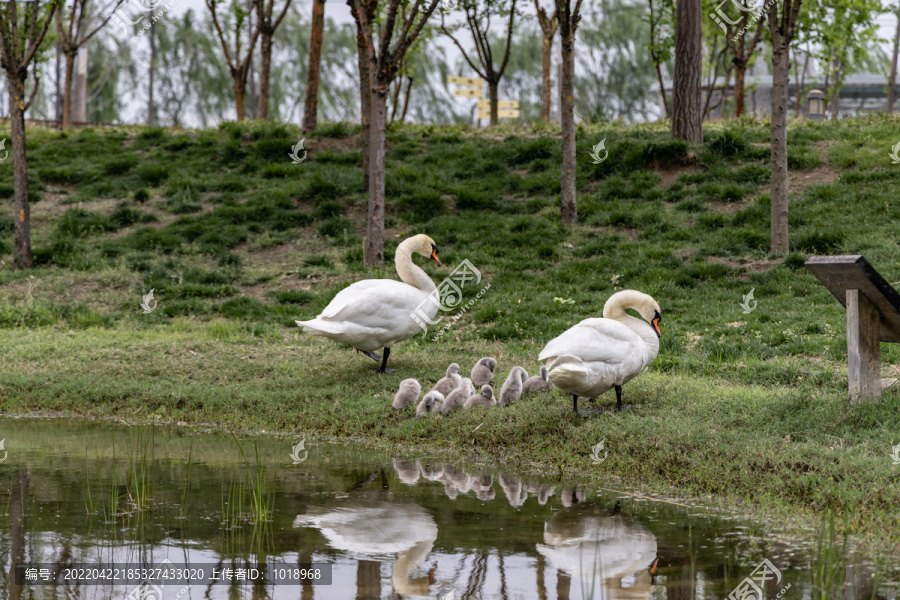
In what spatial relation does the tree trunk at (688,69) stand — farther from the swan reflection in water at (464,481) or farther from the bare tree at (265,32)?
the swan reflection in water at (464,481)

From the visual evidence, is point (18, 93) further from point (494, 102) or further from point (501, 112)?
point (501, 112)

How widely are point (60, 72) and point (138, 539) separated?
1791 inches

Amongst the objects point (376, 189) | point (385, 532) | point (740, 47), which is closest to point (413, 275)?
point (376, 189)

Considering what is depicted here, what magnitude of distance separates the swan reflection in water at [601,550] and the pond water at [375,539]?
0.01 metres

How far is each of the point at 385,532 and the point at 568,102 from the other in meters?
11.3

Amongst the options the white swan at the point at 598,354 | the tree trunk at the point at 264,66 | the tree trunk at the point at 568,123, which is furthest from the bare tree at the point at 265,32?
the white swan at the point at 598,354

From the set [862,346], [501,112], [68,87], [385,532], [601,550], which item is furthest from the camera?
[501,112]

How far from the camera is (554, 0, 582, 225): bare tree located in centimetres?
1466

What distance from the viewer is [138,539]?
15.3 feet

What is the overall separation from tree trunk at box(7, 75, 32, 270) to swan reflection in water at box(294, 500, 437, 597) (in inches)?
448

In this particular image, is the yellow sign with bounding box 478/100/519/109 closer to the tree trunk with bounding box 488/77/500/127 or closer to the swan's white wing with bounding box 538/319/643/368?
the tree trunk with bounding box 488/77/500/127

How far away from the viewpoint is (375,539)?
4.80 meters

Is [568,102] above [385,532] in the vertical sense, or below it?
above

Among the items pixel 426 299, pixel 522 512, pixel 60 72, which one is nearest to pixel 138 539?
pixel 522 512
